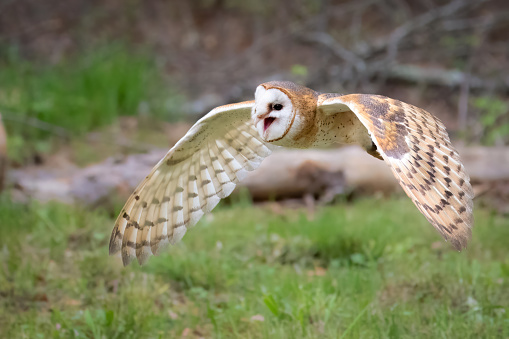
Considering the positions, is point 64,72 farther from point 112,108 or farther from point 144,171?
point 144,171

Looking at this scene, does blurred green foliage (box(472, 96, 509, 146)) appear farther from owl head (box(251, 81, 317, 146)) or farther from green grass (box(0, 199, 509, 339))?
owl head (box(251, 81, 317, 146))

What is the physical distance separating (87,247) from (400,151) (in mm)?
2952

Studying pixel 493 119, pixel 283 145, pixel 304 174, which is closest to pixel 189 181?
pixel 283 145

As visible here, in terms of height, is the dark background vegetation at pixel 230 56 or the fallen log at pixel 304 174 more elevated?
the dark background vegetation at pixel 230 56

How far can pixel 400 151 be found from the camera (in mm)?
2545

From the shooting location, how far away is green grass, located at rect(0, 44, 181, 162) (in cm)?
770

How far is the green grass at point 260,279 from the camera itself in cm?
334

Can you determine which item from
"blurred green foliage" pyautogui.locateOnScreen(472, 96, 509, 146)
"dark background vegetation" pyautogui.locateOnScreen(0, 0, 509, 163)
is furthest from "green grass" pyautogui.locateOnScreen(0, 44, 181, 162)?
"blurred green foliage" pyautogui.locateOnScreen(472, 96, 509, 146)

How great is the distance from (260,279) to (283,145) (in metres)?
1.40

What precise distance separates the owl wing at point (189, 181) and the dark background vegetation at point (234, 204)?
462 mm

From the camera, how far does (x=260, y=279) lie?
4164 millimetres

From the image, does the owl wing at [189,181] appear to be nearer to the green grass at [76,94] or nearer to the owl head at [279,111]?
the owl head at [279,111]

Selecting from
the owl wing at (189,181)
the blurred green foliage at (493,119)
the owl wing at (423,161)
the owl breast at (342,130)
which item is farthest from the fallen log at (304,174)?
the owl wing at (423,161)

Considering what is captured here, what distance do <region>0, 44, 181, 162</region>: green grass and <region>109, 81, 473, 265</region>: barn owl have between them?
4.01 metres
